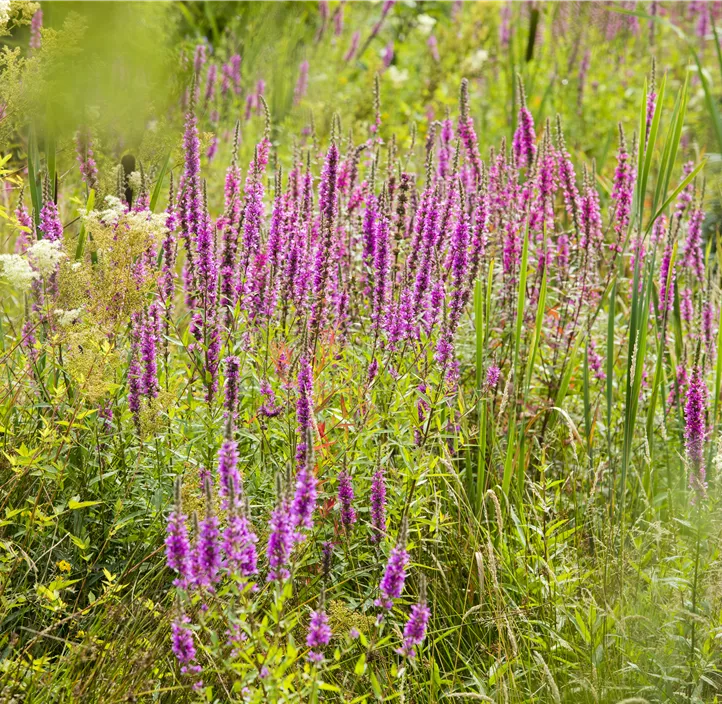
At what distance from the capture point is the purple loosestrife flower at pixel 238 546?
2104mm

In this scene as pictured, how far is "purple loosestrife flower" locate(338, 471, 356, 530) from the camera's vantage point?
2.84 meters

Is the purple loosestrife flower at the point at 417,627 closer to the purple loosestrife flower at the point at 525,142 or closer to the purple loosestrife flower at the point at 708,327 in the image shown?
the purple loosestrife flower at the point at 708,327

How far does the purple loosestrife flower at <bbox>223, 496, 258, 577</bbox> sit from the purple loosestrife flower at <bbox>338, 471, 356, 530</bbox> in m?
0.63

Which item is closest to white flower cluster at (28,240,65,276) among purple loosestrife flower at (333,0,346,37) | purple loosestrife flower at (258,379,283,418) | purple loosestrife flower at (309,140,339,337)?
purple loosestrife flower at (258,379,283,418)

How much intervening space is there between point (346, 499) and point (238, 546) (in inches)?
→ 30.8

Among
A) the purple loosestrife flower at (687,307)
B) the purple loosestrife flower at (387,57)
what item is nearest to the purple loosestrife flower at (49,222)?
the purple loosestrife flower at (687,307)

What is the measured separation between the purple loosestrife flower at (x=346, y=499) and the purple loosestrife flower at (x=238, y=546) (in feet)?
2.06

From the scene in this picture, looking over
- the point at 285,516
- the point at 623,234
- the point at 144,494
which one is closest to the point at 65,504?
the point at 144,494

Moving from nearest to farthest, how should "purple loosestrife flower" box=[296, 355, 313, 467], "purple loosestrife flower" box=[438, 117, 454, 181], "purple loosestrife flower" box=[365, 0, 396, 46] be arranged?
"purple loosestrife flower" box=[296, 355, 313, 467] < "purple loosestrife flower" box=[438, 117, 454, 181] < "purple loosestrife flower" box=[365, 0, 396, 46]

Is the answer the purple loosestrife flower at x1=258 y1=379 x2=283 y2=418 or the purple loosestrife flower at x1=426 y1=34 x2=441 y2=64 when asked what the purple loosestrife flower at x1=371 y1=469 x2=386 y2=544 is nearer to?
the purple loosestrife flower at x1=258 y1=379 x2=283 y2=418

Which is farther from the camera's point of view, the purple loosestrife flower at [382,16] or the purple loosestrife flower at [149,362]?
the purple loosestrife flower at [382,16]

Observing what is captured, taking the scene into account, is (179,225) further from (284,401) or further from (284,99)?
(284,99)

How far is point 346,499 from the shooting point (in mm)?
2887

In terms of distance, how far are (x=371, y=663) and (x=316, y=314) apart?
4.57ft
